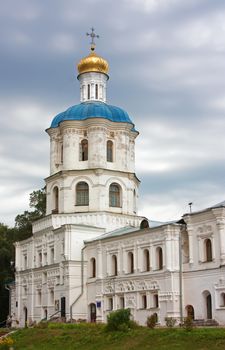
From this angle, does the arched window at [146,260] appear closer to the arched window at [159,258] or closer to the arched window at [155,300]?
the arched window at [159,258]

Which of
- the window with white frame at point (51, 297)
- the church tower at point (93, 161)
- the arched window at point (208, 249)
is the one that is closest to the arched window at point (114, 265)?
the church tower at point (93, 161)

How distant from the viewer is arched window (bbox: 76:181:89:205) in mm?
42656

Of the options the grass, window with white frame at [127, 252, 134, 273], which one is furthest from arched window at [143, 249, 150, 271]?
the grass

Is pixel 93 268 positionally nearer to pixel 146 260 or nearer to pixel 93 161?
pixel 146 260

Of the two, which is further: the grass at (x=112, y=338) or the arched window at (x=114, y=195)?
the arched window at (x=114, y=195)

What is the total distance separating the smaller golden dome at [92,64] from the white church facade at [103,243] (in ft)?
0.26

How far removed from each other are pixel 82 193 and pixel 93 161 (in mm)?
2505

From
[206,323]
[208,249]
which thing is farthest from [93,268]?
[206,323]

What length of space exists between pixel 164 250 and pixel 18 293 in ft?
56.6

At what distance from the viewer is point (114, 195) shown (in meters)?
43.4

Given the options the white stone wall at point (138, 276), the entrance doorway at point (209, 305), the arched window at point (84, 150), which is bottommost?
the entrance doorway at point (209, 305)

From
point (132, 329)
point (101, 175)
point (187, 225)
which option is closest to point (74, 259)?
point (101, 175)

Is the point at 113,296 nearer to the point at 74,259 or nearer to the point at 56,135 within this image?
the point at 74,259

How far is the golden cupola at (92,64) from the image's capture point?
46.1m
